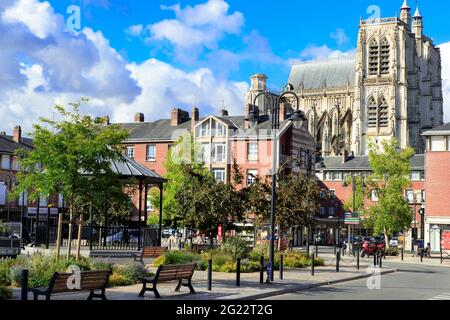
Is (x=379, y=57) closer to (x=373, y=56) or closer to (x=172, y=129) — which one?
(x=373, y=56)

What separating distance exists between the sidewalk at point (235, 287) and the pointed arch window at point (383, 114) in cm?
9765

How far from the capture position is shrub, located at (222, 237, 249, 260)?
3073 cm

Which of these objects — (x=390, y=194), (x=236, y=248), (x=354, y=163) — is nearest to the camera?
(x=236, y=248)

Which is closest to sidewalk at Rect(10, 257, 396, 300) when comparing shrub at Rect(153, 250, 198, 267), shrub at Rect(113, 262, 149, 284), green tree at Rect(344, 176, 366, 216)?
shrub at Rect(113, 262, 149, 284)

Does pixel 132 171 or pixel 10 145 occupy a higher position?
pixel 10 145

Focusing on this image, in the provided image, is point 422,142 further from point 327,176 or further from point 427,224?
point 427,224

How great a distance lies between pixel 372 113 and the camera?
127m

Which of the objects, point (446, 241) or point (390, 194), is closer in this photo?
point (446, 241)

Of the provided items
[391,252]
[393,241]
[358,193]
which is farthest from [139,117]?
[391,252]

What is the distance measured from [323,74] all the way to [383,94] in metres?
24.4

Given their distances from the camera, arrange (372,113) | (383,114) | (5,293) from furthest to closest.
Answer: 1. (372,113)
2. (383,114)
3. (5,293)

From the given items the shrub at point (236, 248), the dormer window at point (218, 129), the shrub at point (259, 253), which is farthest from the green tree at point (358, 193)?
the shrub at point (236, 248)

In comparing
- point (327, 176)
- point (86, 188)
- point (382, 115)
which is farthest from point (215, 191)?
point (382, 115)

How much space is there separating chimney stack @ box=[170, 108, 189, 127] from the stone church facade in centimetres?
4671
